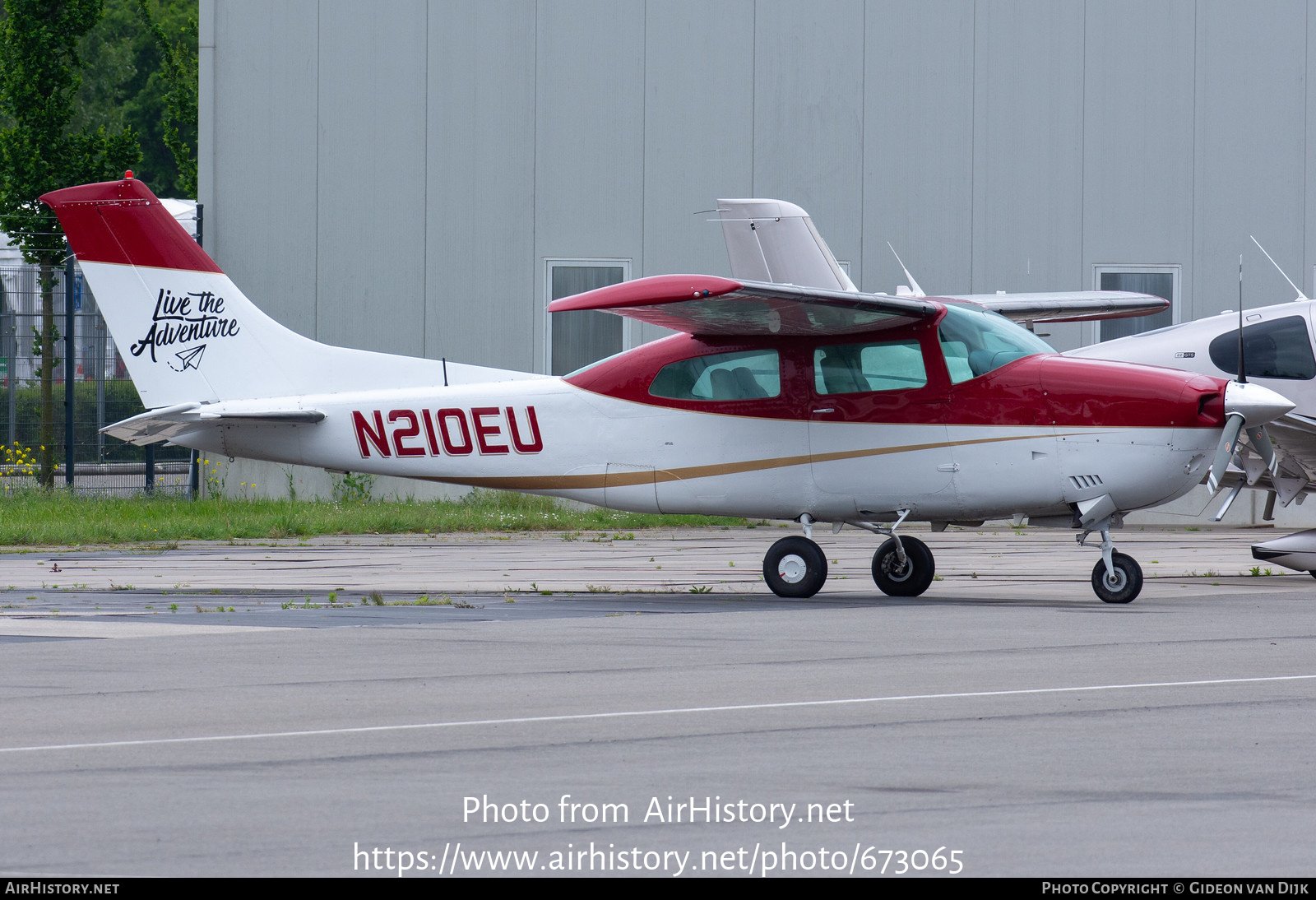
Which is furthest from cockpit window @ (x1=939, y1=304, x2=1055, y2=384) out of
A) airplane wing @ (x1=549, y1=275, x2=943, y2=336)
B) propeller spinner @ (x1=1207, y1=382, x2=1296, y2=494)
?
propeller spinner @ (x1=1207, y1=382, x2=1296, y2=494)

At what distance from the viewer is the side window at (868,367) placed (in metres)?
11.3

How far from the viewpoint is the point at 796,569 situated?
1142 centimetres

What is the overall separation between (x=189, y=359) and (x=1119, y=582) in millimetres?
7452

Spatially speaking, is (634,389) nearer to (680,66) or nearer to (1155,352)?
(1155,352)

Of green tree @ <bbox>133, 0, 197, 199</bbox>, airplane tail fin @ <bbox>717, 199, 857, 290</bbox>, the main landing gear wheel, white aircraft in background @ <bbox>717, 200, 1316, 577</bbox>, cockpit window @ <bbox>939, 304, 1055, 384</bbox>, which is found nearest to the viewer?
cockpit window @ <bbox>939, 304, 1055, 384</bbox>

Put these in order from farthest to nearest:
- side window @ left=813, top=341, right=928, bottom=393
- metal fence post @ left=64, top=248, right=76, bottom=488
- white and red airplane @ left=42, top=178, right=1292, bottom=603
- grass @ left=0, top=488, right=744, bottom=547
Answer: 1. metal fence post @ left=64, top=248, right=76, bottom=488
2. grass @ left=0, top=488, right=744, bottom=547
3. side window @ left=813, top=341, right=928, bottom=393
4. white and red airplane @ left=42, top=178, right=1292, bottom=603

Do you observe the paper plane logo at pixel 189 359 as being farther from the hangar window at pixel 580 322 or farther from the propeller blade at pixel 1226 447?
the hangar window at pixel 580 322

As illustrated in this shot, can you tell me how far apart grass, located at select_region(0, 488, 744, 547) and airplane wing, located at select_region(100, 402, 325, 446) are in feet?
15.2

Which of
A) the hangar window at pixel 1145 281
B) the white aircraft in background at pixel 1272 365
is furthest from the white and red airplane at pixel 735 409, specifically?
the hangar window at pixel 1145 281

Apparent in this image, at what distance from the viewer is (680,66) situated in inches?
846

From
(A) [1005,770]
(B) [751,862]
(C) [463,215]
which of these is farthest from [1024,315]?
(B) [751,862]

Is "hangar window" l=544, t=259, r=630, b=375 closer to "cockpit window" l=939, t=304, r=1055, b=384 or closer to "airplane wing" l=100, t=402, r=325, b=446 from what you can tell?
"airplane wing" l=100, t=402, r=325, b=446

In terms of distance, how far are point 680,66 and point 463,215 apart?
3622mm

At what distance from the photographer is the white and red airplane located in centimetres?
1075
